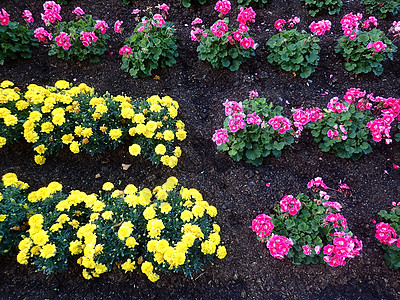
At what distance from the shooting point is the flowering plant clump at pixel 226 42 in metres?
4.06

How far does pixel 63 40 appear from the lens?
4.04m

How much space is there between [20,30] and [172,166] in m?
3.04

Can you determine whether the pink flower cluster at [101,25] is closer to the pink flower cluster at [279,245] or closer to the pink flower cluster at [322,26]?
the pink flower cluster at [322,26]

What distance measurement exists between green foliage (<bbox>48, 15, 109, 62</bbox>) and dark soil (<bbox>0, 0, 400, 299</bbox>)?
16cm

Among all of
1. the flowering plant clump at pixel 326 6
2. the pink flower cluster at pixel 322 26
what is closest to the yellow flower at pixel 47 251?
the pink flower cluster at pixel 322 26

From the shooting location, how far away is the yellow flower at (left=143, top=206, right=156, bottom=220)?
8.36ft

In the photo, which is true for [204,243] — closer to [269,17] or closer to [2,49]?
[2,49]

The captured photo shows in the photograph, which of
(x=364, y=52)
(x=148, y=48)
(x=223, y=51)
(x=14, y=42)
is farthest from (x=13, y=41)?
(x=364, y=52)

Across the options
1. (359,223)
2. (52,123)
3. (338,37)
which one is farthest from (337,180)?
(52,123)

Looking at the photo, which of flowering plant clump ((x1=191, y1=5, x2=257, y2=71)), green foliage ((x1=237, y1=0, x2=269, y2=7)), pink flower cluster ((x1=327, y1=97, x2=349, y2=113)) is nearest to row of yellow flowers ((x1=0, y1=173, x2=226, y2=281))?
pink flower cluster ((x1=327, y1=97, x2=349, y2=113))

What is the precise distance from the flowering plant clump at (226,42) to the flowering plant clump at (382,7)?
2294 mm

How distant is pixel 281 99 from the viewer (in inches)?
163

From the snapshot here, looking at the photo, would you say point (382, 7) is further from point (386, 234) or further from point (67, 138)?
point (67, 138)

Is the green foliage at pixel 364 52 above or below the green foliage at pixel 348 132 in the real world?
above
